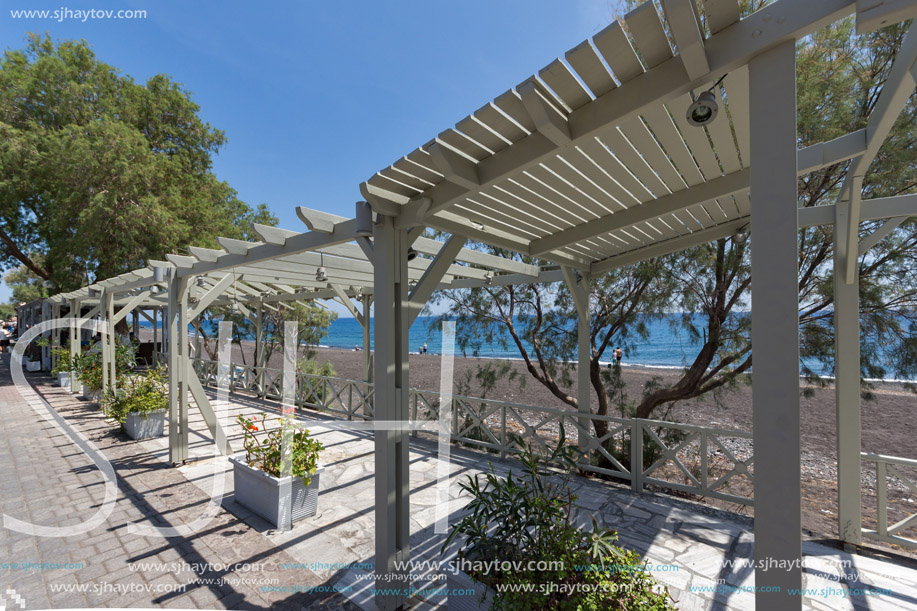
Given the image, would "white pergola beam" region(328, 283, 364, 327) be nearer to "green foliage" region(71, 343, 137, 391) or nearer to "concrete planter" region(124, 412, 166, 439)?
"concrete planter" region(124, 412, 166, 439)

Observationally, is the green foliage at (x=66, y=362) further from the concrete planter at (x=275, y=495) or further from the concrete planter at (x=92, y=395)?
the concrete planter at (x=275, y=495)

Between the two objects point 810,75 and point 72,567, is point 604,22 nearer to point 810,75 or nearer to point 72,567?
point 810,75

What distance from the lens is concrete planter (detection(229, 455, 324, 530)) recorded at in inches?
134

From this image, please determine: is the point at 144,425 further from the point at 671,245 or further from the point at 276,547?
the point at 671,245

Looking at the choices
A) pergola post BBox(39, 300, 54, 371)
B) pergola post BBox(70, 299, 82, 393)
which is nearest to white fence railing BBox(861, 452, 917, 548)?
pergola post BBox(70, 299, 82, 393)

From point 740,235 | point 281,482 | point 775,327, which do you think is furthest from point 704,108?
point 281,482

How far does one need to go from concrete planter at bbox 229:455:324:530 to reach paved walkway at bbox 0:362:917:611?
0.33 ft

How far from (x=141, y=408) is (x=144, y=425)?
0.87ft

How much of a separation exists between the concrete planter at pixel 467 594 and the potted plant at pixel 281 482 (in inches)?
75.6

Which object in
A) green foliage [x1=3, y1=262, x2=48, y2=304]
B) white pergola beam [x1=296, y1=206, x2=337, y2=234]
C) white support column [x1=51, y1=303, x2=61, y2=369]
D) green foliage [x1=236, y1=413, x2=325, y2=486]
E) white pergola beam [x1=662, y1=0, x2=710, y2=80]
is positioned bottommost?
green foliage [x1=236, y1=413, x2=325, y2=486]

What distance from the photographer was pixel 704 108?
1543 mm

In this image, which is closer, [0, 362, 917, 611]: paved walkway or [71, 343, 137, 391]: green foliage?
[0, 362, 917, 611]: paved walkway

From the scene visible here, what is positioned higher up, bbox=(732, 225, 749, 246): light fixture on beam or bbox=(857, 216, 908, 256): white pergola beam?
bbox=(732, 225, 749, 246): light fixture on beam

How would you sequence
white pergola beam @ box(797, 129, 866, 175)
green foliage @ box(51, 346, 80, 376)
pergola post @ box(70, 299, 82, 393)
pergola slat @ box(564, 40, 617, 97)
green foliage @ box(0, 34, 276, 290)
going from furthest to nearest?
green foliage @ box(0, 34, 276, 290) < pergola post @ box(70, 299, 82, 393) < green foliage @ box(51, 346, 80, 376) < white pergola beam @ box(797, 129, 866, 175) < pergola slat @ box(564, 40, 617, 97)
